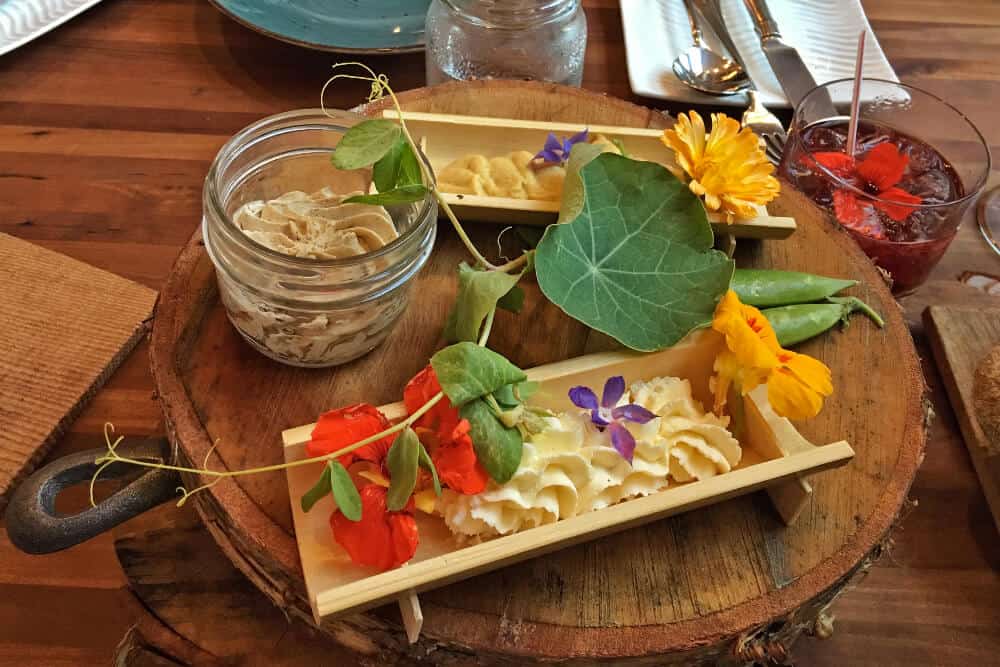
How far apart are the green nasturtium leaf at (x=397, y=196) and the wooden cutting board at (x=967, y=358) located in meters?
0.68

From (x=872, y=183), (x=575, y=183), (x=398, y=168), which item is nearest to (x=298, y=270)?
(x=398, y=168)

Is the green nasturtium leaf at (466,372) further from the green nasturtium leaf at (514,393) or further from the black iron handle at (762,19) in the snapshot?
the black iron handle at (762,19)

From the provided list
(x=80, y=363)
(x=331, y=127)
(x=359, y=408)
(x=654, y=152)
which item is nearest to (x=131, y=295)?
(x=80, y=363)

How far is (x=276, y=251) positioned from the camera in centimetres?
56

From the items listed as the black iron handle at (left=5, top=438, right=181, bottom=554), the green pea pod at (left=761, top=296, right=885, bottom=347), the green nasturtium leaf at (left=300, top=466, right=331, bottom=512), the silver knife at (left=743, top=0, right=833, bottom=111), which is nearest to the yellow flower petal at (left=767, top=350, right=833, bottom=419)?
the green pea pod at (left=761, top=296, right=885, bottom=347)

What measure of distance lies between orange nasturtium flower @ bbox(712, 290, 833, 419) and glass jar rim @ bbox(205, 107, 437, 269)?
245 mm

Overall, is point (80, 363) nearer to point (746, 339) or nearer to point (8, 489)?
point (8, 489)

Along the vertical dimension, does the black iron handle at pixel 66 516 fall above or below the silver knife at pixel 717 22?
below

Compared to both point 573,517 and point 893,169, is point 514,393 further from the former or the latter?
point 893,169

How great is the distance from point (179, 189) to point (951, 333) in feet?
3.18

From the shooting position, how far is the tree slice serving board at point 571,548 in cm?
54

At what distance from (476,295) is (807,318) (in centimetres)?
31

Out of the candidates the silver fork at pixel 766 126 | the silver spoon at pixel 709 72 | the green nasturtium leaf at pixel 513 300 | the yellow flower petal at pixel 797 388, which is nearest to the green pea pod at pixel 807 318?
the yellow flower petal at pixel 797 388

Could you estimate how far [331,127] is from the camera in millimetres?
687
